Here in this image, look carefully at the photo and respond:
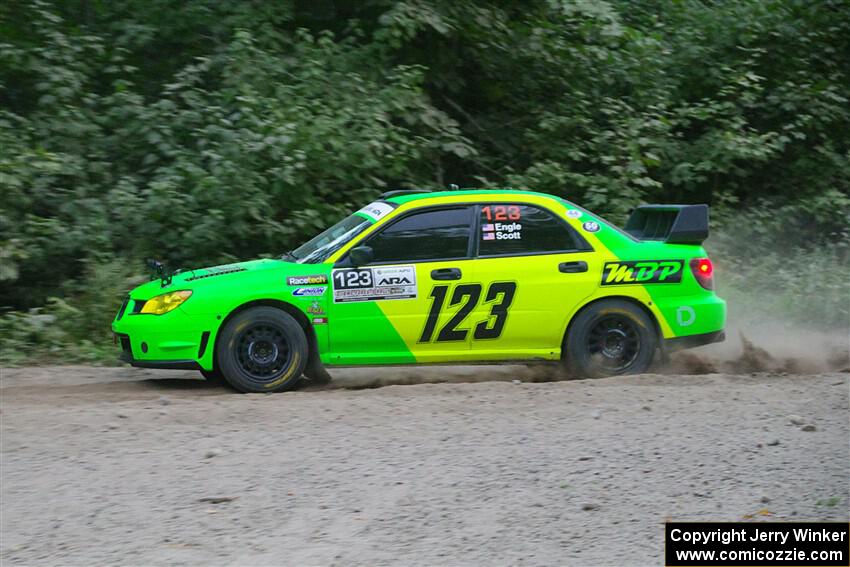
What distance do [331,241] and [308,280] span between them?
1.76 feet

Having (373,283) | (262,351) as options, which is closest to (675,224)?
(373,283)

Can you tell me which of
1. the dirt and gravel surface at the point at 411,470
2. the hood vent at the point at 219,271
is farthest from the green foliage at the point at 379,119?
the dirt and gravel surface at the point at 411,470

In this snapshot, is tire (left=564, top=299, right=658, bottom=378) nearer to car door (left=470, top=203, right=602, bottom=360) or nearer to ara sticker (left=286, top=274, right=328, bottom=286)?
car door (left=470, top=203, right=602, bottom=360)

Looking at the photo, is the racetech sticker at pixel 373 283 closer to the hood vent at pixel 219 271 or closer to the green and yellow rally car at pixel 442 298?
the green and yellow rally car at pixel 442 298

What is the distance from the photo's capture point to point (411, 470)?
6.36 m

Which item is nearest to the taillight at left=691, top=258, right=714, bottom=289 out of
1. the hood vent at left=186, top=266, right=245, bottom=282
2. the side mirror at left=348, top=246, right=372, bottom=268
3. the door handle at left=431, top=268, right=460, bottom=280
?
the door handle at left=431, top=268, right=460, bottom=280

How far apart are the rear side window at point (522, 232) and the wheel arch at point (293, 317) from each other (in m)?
1.58

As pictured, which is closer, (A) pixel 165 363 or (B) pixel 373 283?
(A) pixel 165 363

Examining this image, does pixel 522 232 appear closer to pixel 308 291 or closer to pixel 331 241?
pixel 331 241

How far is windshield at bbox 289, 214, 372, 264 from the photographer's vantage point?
8.88 meters

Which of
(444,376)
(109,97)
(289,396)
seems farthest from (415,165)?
(289,396)

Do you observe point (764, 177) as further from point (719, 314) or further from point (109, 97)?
point (109, 97)

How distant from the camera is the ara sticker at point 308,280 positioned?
28.5 ft

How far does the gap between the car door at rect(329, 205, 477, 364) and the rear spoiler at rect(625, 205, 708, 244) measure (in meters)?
1.89
